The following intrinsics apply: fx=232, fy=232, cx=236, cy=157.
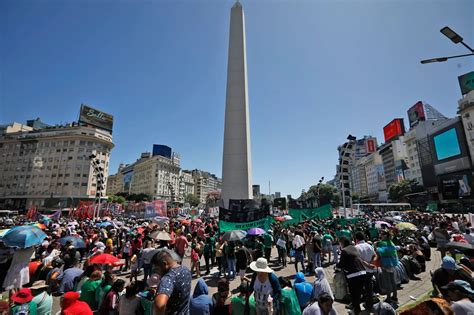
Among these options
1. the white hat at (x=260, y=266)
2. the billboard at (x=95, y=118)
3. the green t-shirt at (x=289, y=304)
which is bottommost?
the green t-shirt at (x=289, y=304)

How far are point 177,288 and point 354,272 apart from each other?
385 centimetres

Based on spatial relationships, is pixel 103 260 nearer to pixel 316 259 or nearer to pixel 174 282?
pixel 174 282

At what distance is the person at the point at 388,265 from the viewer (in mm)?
6004

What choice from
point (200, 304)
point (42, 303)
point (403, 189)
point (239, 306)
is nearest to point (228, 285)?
point (239, 306)

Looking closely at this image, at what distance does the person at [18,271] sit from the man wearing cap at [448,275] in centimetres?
1029

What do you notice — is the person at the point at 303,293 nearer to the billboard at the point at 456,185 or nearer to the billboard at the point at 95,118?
the billboard at the point at 456,185

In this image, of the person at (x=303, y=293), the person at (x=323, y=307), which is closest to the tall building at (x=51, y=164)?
the person at (x=303, y=293)

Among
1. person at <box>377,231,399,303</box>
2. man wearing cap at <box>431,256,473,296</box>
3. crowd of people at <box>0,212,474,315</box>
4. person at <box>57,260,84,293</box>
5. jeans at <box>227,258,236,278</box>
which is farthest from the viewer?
jeans at <box>227,258,236,278</box>

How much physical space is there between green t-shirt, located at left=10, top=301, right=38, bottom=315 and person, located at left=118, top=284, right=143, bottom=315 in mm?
1348

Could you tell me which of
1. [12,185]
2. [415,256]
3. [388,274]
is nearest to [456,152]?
[415,256]

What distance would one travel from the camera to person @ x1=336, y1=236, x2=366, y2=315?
4.85 metres

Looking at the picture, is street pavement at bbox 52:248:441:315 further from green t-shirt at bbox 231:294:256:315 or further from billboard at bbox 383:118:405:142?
billboard at bbox 383:118:405:142

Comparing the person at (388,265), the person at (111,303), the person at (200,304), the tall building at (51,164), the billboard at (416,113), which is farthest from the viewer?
the billboard at (416,113)

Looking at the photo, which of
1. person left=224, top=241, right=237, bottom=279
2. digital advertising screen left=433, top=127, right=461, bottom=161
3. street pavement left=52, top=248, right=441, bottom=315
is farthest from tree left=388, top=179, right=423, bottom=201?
person left=224, top=241, right=237, bottom=279
